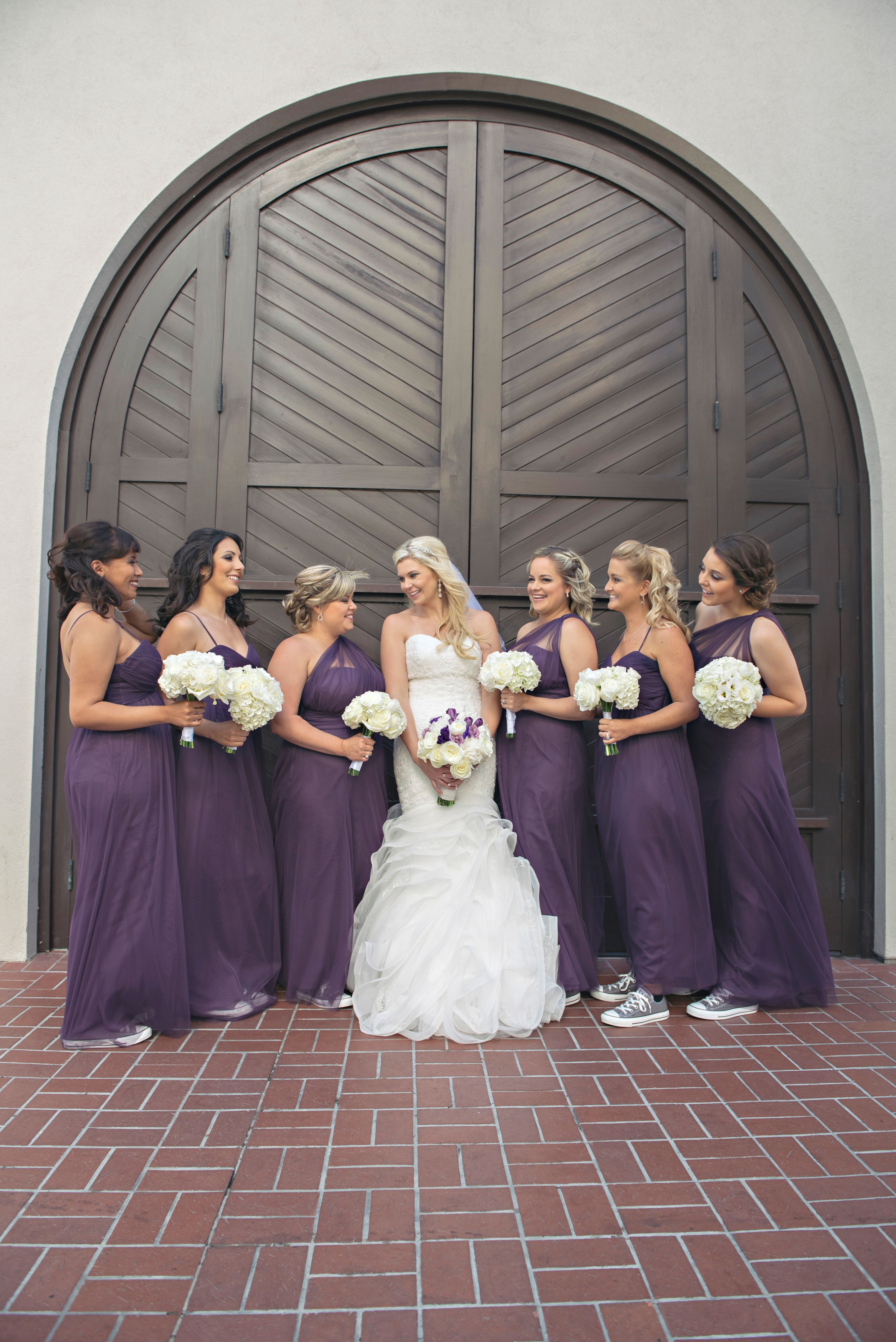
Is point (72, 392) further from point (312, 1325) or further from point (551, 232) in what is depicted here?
point (312, 1325)

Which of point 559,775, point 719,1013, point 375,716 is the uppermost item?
point 375,716

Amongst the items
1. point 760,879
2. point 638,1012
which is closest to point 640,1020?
point 638,1012

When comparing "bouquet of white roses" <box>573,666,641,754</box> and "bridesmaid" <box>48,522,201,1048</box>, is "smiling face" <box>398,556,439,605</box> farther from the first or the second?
"bridesmaid" <box>48,522,201,1048</box>

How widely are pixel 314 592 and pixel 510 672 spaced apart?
4.00 ft

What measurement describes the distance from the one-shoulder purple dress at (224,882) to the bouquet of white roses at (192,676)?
24 centimetres

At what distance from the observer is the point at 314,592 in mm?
4762

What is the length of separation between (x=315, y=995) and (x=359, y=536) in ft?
9.45

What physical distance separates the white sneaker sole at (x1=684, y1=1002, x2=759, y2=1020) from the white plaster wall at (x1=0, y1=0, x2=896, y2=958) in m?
1.62

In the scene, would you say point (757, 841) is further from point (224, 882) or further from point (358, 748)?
point (224, 882)

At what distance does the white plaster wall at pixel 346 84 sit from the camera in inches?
211

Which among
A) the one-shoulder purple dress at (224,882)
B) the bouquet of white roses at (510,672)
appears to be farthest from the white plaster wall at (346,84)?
the bouquet of white roses at (510,672)

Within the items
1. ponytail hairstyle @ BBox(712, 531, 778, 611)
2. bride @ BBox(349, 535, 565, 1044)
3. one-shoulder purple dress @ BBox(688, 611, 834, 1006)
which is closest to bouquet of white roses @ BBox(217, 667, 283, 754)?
bride @ BBox(349, 535, 565, 1044)

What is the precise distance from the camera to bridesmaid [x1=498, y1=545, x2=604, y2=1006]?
459 centimetres

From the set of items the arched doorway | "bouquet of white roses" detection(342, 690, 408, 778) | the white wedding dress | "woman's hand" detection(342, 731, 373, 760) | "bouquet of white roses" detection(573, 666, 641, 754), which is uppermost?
the arched doorway
